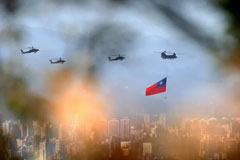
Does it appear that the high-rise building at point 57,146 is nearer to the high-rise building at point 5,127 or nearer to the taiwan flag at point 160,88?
the high-rise building at point 5,127

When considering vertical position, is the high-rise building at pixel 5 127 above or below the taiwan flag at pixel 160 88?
below

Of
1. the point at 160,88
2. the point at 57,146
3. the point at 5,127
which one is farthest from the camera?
the point at 57,146

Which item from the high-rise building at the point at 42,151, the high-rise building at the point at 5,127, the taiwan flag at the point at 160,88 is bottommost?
the high-rise building at the point at 42,151

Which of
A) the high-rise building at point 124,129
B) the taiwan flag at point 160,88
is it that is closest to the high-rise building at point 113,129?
the high-rise building at point 124,129

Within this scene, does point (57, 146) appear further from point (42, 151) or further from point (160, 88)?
point (160, 88)

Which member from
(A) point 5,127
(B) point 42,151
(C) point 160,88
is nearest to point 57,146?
(B) point 42,151

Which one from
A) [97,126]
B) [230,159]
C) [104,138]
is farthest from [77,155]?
[230,159]

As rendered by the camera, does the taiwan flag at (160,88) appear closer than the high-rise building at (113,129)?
Yes

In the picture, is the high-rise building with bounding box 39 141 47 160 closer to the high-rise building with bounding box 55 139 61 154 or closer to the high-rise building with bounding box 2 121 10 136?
the high-rise building with bounding box 55 139 61 154

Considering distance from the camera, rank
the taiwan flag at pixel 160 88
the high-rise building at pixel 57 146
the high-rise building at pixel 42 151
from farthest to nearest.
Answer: the high-rise building at pixel 42 151 → the high-rise building at pixel 57 146 → the taiwan flag at pixel 160 88

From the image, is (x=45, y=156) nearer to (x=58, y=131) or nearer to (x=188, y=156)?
(x=58, y=131)

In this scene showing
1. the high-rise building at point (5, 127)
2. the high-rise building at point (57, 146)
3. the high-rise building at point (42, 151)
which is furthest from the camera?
the high-rise building at point (42, 151)

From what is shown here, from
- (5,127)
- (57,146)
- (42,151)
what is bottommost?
(42,151)
